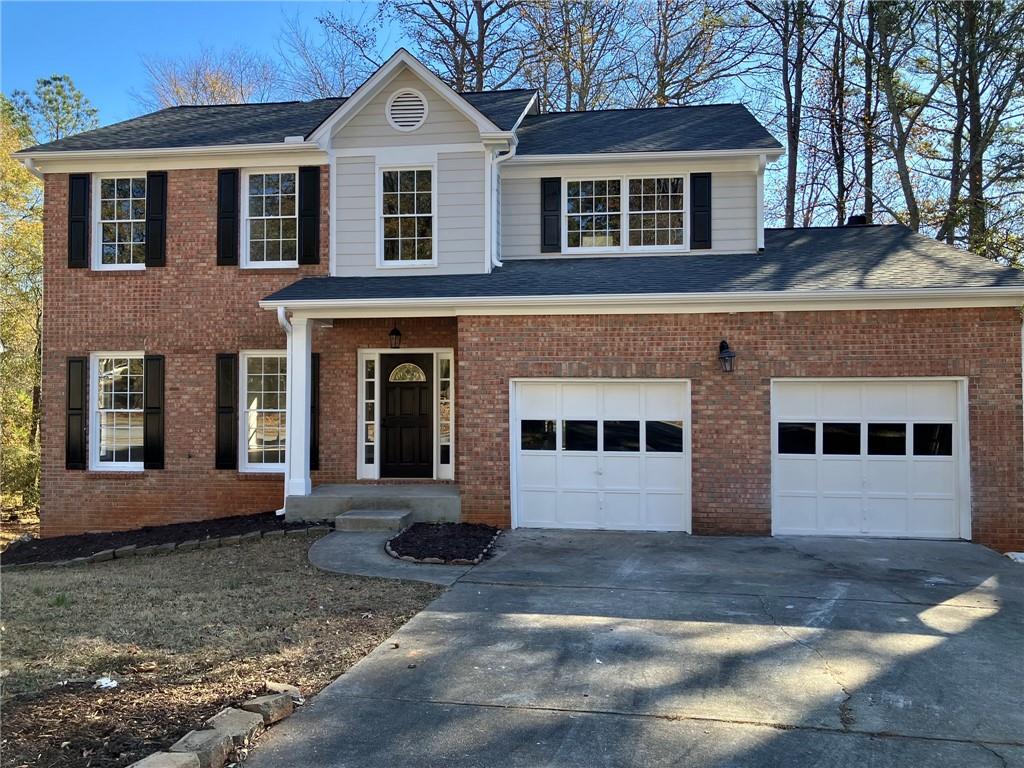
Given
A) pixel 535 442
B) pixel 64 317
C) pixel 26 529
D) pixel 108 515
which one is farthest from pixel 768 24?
pixel 26 529

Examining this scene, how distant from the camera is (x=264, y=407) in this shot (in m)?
12.8

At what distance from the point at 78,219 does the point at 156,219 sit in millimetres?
1448

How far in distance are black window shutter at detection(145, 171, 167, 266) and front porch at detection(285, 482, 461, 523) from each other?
5081 millimetres

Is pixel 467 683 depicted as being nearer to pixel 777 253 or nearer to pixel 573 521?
pixel 573 521

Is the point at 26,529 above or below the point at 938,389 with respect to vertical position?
below

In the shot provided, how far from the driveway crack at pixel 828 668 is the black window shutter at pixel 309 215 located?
355 inches

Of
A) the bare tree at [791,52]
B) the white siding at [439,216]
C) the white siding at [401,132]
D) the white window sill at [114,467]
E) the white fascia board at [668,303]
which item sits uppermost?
the bare tree at [791,52]

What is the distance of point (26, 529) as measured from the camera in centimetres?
2011

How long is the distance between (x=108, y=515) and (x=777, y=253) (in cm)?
1242

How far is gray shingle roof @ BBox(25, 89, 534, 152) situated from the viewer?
41.9ft

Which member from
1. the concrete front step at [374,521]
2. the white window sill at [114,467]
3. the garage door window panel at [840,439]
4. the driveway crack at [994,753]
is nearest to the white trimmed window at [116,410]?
the white window sill at [114,467]

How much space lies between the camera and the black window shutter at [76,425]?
→ 12805 millimetres

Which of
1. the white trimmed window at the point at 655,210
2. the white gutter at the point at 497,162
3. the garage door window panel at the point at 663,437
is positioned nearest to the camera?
the garage door window panel at the point at 663,437

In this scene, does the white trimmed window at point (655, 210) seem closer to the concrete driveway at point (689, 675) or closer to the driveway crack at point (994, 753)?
the concrete driveway at point (689, 675)
